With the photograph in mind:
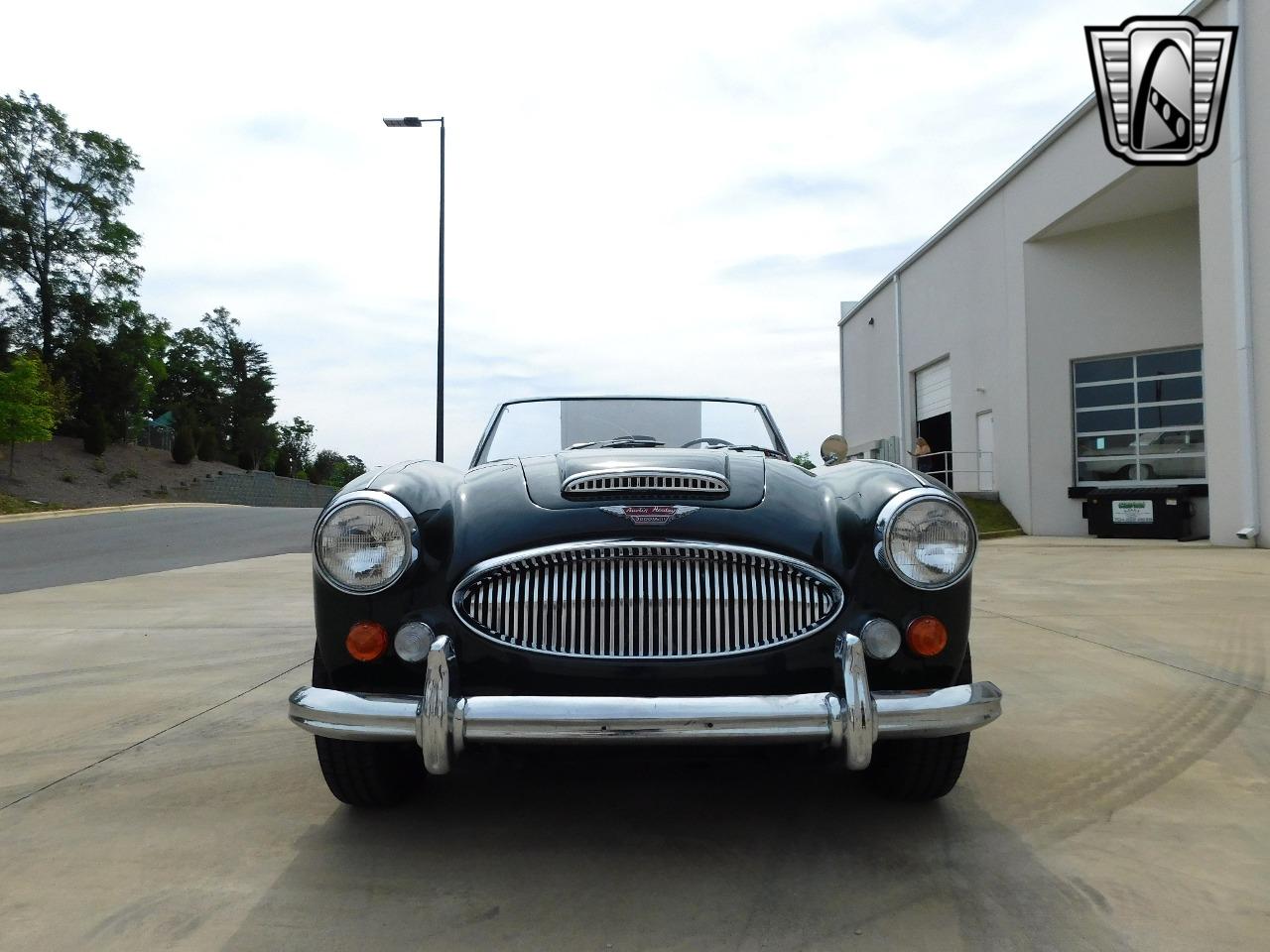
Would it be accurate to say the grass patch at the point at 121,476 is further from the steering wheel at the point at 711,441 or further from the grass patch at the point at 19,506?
the steering wheel at the point at 711,441

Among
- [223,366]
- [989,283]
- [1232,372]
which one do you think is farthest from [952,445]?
[223,366]

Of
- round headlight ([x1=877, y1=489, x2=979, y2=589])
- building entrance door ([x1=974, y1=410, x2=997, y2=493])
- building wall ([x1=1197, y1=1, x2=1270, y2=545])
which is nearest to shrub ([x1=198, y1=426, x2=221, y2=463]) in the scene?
building entrance door ([x1=974, y1=410, x2=997, y2=493])

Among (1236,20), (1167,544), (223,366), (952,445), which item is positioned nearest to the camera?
(1236,20)

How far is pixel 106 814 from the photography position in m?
2.70

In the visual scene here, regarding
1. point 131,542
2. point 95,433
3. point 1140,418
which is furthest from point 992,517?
point 95,433

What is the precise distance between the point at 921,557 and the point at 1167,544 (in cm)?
1312

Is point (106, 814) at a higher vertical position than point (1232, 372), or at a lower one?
lower

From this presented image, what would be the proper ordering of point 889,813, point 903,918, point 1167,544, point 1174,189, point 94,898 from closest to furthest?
point 903,918, point 94,898, point 889,813, point 1167,544, point 1174,189

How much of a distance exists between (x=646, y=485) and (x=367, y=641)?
2.66 feet

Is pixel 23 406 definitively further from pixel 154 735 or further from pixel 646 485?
pixel 646 485

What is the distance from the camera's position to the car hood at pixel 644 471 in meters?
2.53

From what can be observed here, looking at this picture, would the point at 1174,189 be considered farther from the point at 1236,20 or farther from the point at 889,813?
the point at 889,813

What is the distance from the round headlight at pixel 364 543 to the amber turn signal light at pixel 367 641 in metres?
0.09

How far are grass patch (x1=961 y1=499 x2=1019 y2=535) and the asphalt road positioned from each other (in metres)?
11.9
